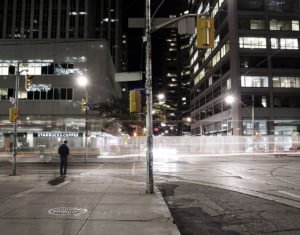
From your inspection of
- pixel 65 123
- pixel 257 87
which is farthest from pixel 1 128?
pixel 257 87

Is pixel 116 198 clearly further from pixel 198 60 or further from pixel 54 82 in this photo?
pixel 198 60

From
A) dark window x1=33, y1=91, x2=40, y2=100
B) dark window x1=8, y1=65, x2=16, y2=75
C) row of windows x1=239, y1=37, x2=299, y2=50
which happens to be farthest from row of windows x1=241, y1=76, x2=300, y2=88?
dark window x1=8, y1=65, x2=16, y2=75

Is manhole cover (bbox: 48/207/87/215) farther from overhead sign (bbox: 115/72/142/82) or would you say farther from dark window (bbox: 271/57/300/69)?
dark window (bbox: 271/57/300/69)

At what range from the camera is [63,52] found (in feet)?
182

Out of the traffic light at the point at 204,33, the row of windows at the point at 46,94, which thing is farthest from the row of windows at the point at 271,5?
the traffic light at the point at 204,33

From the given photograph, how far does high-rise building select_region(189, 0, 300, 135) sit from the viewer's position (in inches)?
2758

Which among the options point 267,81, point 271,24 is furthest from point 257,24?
point 267,81

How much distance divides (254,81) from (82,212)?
2607 inches

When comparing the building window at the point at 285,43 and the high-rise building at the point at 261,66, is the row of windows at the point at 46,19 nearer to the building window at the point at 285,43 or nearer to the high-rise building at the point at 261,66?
the high-rise building at the point at 261,66

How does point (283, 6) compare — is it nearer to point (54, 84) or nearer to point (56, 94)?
point (54, 84)

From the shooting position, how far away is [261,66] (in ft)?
236

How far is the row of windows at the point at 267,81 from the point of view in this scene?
233 ft

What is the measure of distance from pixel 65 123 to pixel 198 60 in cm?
6148

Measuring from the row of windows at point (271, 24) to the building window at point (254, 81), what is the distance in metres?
9.70
